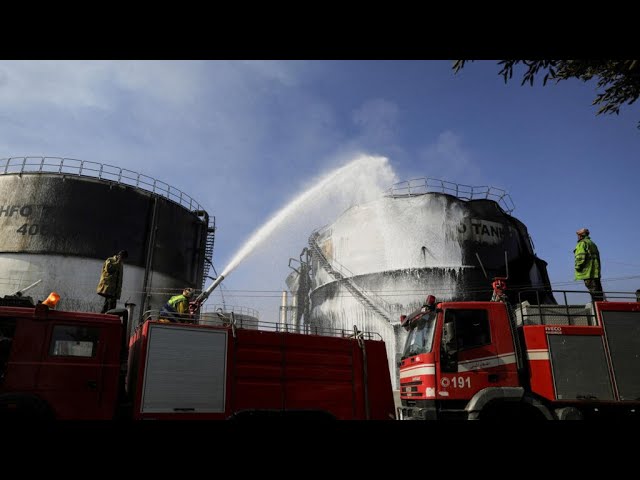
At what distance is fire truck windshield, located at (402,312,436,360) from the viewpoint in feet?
32.0

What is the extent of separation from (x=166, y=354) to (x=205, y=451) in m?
7.64

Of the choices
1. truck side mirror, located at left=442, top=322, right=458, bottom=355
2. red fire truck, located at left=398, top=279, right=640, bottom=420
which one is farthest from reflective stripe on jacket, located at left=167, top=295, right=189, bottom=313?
truck side mirror, located at left=442, top=322, right=458, bottom=355

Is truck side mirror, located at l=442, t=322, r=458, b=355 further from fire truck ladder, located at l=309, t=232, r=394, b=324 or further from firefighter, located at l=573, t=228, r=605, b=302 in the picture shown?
fire truck ladder, located at l=309, t=232, r=394, b=324

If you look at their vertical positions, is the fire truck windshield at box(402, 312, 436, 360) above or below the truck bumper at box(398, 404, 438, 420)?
above

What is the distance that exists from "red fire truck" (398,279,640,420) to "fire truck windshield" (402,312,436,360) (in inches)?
1.0

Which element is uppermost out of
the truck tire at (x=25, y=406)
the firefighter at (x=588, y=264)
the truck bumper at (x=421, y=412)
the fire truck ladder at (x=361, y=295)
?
the fire truck ladder at (x=361, y=295)

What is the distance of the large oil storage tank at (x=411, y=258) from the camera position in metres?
27.7

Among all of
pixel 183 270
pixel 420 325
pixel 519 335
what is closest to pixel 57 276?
pixel 183 270

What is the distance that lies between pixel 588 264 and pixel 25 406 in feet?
40.5

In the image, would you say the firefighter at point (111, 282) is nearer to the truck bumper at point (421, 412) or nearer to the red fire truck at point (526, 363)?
the truck bumper at point (421, 412)

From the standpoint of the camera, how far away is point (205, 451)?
142 cm

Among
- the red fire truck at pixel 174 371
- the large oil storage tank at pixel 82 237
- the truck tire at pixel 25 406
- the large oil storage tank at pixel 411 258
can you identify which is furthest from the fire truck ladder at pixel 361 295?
the truck tire at pixel 25 406

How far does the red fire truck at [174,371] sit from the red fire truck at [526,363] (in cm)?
126
